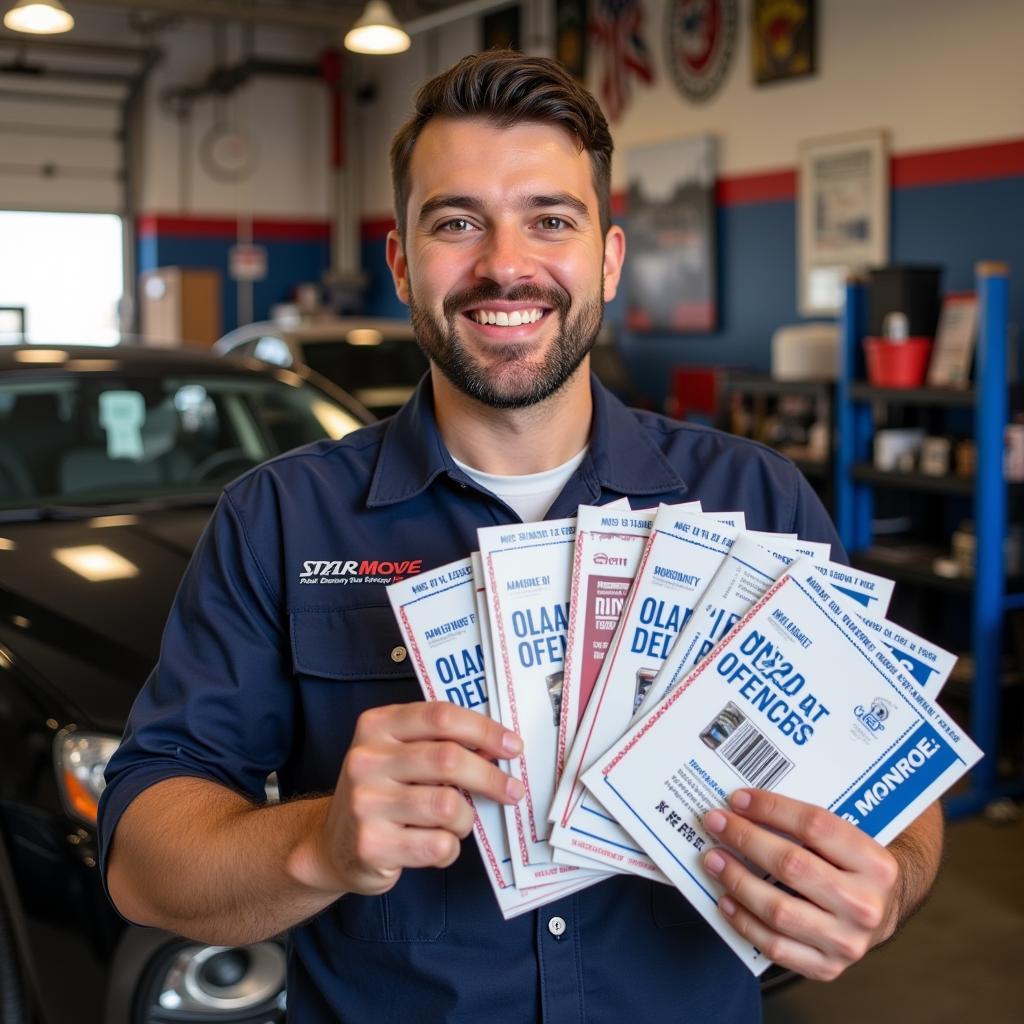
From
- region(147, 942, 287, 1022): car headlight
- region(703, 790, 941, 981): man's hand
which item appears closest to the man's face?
region(703, 790, 941, 981): man's hand

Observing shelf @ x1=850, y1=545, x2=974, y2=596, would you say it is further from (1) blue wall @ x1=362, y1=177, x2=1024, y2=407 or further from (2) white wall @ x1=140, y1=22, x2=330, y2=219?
(2) white wall @ x1=140, y1=22, x2=330, y2=219

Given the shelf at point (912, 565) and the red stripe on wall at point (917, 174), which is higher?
the red stripe on wall at point (917, 174)

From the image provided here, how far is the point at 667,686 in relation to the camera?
3.72 ft

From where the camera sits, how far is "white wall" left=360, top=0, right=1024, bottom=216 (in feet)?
19.7

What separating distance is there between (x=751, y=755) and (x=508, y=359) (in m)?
0.49

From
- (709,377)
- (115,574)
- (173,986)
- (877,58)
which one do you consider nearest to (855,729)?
(173,986)

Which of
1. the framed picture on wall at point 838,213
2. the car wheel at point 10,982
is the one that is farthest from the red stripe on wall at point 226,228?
the car wheel at point 10,982

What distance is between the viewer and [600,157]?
1479 millimetres

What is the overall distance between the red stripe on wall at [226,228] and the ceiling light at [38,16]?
7.15 metres

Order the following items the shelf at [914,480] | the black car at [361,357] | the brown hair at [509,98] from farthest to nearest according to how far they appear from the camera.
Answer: the black car at [361,357] → the shelf at [914,480] → the brown hair at [509,98]

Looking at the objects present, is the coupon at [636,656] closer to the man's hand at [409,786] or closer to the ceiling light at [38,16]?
the man's hand at [409,786]

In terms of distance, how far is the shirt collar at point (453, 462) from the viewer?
54.8 inches

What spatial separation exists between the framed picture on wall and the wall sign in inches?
38.1

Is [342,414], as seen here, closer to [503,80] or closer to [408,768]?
[503,80]
